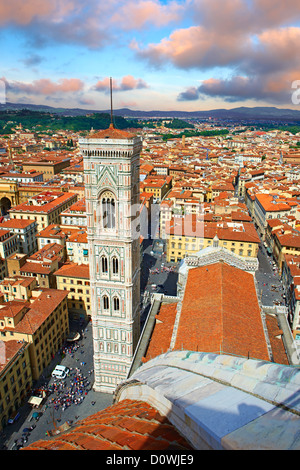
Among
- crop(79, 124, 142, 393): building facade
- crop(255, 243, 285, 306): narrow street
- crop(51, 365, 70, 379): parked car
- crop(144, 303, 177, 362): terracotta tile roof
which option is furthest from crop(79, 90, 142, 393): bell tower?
crop(255, 243, 285, 306): narrow street

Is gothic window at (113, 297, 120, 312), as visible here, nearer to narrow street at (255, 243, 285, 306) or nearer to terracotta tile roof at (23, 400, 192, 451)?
terracotta tile roof at (23, 400, 192, 451)

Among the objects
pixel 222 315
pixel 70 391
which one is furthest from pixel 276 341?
pixel 70 391

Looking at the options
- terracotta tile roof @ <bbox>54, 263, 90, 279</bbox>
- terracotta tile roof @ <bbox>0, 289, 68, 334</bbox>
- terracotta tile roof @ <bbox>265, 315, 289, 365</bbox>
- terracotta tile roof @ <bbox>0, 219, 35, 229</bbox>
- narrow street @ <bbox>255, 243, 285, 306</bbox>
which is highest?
terracotta tile roof @ <bbox>0, 219, 35, 229</bbox>

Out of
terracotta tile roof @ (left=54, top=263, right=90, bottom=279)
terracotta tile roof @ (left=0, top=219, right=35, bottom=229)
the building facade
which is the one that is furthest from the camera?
terracotta tile roof @ (left=0, top=219, right=35, bottom=229)

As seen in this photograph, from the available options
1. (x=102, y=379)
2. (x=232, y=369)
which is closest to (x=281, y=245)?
(x=102, y=379)

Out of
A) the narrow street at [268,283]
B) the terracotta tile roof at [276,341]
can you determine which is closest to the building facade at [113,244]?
the terracotta tile roof at [276,341]

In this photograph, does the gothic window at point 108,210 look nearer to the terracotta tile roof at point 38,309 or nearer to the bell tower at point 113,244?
the bell tower at point 113,244
